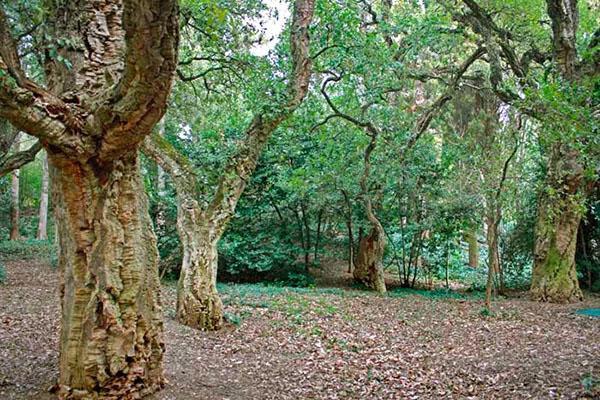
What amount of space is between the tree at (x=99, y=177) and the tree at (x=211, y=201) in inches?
97.0

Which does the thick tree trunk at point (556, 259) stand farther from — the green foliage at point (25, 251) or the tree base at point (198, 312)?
the green foliage at point (25, 251)

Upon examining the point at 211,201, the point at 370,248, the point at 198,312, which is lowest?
the point at 198,312

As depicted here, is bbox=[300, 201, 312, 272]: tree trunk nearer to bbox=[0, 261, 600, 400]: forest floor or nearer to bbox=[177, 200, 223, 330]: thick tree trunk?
bbox=[0, 261, 600, 400]: forest floor

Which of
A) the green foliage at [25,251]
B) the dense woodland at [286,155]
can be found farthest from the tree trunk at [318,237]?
the green foliage at [25,251]

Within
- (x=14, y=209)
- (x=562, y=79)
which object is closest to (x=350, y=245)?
(x=562, y=79)

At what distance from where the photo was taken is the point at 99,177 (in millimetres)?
3326

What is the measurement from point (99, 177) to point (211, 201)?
3.20 metres

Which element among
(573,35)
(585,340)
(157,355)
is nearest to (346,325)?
(585,340)

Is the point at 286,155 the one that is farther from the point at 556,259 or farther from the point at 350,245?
the point at 556,259

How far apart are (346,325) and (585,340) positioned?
317cm

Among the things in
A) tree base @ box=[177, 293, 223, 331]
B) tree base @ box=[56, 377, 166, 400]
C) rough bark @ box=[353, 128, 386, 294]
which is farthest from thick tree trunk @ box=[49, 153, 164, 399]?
rough bark @ box=[353, 128, 386, 294]

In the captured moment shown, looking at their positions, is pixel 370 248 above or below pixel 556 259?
above

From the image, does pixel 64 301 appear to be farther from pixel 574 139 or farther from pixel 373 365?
pixel 574 139

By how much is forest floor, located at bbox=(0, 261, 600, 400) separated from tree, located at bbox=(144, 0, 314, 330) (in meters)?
0.35
